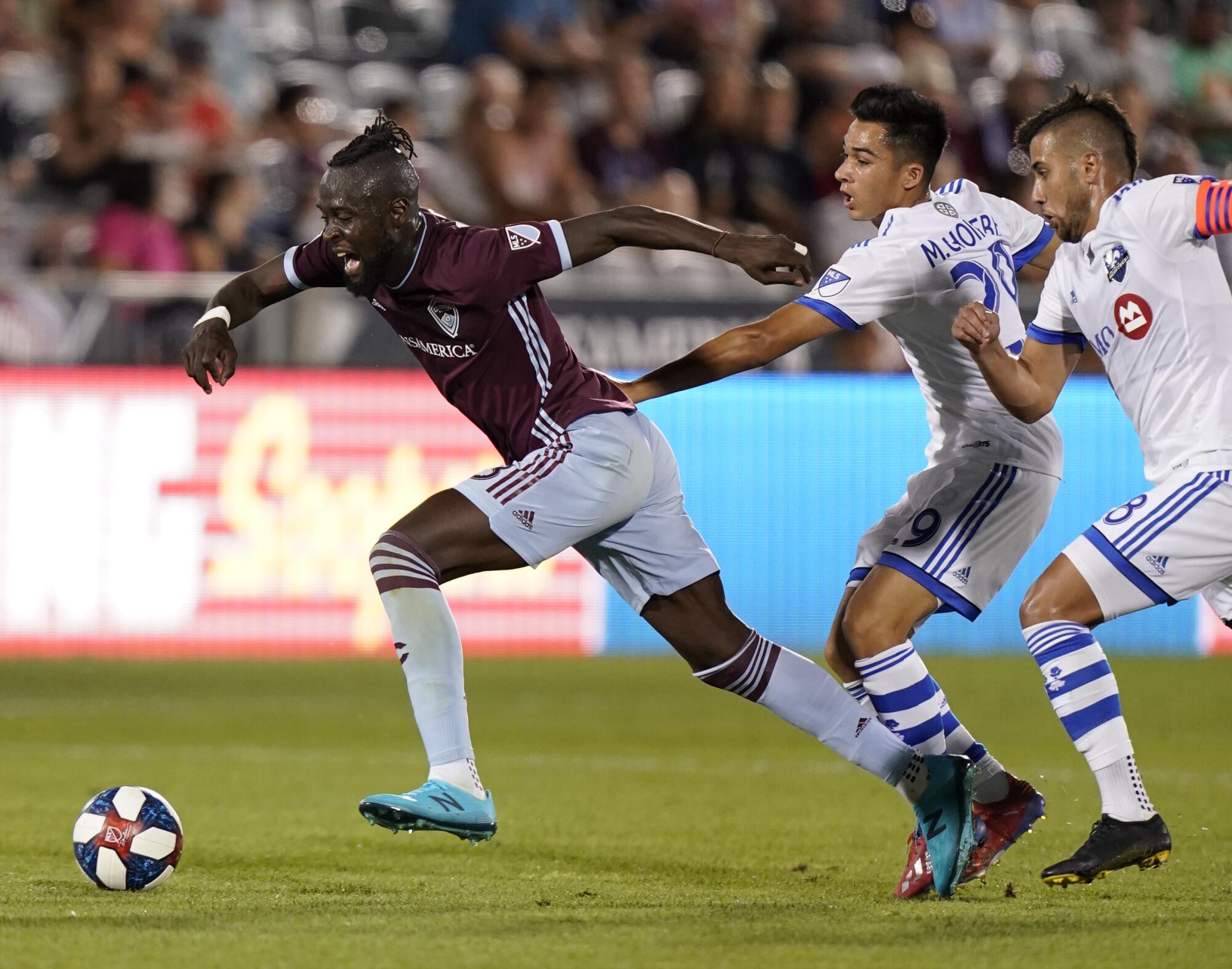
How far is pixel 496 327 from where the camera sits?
215 inches

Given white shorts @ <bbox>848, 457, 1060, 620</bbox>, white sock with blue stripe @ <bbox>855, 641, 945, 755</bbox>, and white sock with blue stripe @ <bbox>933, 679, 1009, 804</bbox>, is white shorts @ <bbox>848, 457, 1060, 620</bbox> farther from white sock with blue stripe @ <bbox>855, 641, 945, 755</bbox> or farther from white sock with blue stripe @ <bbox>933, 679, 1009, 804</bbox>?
white sock with blue stripe @ <bbox>933, 679, 1009, 804</bbox>

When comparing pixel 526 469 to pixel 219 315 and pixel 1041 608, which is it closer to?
pixel 219 315

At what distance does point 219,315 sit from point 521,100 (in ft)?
31.0

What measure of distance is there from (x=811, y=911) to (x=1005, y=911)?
0.52 m

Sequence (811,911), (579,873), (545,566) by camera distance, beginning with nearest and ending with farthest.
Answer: (811,911)
(579,873)
(545,566)

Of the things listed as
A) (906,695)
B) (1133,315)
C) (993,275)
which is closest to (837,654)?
(906,695)

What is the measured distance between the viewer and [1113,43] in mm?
16969

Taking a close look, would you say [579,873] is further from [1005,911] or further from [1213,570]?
[1213,570]

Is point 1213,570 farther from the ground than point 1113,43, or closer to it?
closer to it

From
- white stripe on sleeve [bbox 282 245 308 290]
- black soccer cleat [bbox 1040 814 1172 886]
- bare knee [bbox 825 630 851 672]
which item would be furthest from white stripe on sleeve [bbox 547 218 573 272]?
black soccer cleat [bbox 1040 814 1172 886]

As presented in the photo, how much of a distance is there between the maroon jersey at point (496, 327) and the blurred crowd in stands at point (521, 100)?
797 cm

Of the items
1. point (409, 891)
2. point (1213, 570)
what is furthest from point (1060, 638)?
point (409, 891)

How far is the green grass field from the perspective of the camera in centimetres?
465

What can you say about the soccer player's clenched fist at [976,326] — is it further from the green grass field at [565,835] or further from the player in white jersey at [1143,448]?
the green grass field at [565,835]
